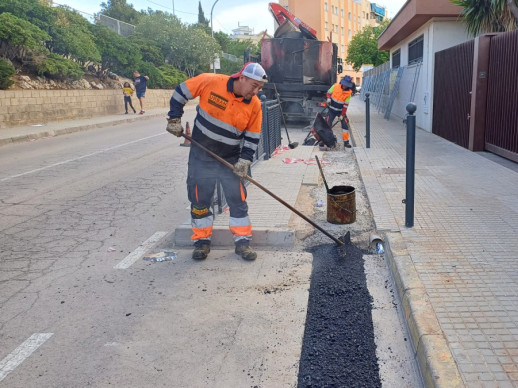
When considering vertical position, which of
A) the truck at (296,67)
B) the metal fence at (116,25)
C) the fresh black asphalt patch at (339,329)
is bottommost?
the fresh black asphalt patch at (339,329)

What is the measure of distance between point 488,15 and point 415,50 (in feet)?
19.0

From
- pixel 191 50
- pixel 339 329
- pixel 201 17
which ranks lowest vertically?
pixel 339 329

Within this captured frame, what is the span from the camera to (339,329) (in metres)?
3.47

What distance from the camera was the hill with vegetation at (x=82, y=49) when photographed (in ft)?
59.4

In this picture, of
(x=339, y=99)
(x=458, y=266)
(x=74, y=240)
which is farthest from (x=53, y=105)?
(x=458, y=266)

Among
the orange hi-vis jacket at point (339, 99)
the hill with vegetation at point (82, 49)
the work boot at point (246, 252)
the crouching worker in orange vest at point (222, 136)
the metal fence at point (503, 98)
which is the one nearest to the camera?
the crouching worker in orange vest at point (222, 136)

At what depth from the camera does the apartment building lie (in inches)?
3027

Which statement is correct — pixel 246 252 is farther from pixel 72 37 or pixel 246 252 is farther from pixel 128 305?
pixel 72 37

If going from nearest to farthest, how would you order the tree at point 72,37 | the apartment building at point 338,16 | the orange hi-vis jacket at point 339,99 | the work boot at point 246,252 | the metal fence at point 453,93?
the work boot at point 246,252 < the metal fence at point 453,93 < the orange hi-vis jacket at point 339,99 < the tree at point 72,37 < the apartment building at point 338,16

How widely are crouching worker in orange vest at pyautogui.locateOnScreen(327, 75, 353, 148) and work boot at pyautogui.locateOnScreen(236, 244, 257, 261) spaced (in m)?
7.33

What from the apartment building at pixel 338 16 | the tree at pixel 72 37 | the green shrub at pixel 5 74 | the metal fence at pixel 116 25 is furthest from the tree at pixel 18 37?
the apartment building at pixel 338 16

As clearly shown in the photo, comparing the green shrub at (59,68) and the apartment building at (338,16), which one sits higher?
the apartment building at (338,16)

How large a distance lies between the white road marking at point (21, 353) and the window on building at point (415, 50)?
14.8 meters

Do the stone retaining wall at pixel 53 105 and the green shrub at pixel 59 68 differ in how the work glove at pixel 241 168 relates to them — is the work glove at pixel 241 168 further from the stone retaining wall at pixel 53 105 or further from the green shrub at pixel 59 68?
the green shrub at pixel 59 68
